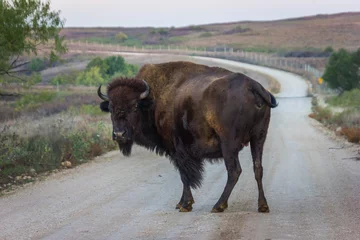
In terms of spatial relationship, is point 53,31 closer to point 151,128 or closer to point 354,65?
point 151,128

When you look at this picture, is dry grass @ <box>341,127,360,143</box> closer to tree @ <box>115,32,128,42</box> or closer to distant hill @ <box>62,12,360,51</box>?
distant hill @ <box>62,12,360,51</box>

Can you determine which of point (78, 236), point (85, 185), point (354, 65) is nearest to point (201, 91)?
point (78, 236)

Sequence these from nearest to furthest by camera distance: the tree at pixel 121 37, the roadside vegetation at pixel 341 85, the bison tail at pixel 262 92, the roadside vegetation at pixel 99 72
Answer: the bison tail at pixel 262 92 < the roadside vegetation at pixel 341 85 < the roadside vegetation at pixel 99 72 < the tree at pixel 121 37

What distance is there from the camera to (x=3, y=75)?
2236cm

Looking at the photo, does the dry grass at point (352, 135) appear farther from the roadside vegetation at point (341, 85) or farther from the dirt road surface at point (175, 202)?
the roadside vegetation at point (341, 85)

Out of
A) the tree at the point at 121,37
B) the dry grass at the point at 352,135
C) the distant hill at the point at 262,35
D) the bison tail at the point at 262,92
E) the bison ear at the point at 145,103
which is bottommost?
the distant hill at the point at 262,35

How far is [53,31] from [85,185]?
8563mm

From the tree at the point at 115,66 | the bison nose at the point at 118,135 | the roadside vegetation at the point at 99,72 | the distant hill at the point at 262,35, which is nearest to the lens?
the bison nose at the point at 118,135

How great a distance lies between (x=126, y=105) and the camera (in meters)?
12.4

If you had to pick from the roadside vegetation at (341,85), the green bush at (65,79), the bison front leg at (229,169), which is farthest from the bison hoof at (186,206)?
the green bush at (65,79)

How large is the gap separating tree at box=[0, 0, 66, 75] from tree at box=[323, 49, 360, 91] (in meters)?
30.1

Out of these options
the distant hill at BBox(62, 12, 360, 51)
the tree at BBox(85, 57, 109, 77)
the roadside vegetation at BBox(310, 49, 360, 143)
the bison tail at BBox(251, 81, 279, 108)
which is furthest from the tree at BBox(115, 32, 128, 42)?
the bison tail at BBox(251, 81, 279, 108)

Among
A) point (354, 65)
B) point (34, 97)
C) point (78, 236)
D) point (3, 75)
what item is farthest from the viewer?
point (354, 65)

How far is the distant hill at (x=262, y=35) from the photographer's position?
150875 mm
